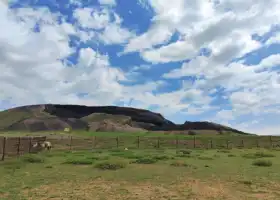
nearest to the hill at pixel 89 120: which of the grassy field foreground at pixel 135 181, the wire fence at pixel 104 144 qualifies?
the wire fence at pixel 104 144

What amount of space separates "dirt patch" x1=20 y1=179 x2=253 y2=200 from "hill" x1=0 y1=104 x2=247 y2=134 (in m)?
59.8

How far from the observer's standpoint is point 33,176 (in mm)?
15758

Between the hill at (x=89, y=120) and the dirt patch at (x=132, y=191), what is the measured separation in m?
59.8

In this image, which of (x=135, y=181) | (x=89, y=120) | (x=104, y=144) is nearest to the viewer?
(x=135, y=181)

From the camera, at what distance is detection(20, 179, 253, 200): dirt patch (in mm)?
11211

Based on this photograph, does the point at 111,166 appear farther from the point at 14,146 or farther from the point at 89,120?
the point at 89,120

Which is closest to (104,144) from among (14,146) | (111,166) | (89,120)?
(14,146)

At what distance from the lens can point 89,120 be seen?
87.2m

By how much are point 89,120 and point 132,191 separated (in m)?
76.3

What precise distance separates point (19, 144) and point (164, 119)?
75.6 m

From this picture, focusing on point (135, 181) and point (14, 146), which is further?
point (14, 146)

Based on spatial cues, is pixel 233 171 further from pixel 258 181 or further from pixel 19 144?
pixel 19 144

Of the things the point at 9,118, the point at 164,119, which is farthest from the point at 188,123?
the point at 9,118

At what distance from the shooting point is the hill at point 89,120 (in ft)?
251
